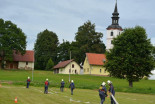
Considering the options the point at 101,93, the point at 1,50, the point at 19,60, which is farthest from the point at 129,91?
the point at 19,60

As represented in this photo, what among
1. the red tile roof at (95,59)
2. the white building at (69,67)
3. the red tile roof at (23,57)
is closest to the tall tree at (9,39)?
the red tile roof at (23,57)

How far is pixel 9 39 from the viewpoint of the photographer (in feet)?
297

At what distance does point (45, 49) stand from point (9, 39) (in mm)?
26677

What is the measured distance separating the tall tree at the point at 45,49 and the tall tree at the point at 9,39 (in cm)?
2227

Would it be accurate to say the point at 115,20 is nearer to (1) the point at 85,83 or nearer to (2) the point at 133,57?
(1) the point at 85,83

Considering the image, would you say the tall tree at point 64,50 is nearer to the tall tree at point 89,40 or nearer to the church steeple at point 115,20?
the tall tree at point 89,40

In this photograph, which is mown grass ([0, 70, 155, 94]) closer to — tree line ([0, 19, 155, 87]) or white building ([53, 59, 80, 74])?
tree line ([0, 19, 155, 87])

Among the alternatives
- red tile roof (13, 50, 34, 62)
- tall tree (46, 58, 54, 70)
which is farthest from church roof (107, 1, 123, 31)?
red tile roof (13, 50, 34, 62)

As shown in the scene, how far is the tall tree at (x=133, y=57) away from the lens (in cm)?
5359

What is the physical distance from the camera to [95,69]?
9519cm

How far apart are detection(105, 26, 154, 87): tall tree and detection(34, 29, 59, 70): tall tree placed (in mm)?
62037

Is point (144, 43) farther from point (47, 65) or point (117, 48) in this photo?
point (47, 65)

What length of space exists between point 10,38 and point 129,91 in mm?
52534

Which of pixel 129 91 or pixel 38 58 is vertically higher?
pixel 38 58
